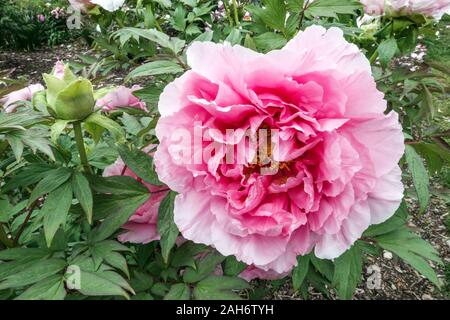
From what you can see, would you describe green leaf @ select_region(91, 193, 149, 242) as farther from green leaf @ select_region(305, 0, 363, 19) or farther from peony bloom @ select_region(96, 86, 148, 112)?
green leaf @ select_region(305, 0, 363, 19)

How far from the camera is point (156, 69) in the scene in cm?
93

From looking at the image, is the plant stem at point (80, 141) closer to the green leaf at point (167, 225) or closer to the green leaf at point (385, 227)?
the green leaf at point (167, 225)

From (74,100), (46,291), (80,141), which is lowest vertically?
(46,291)

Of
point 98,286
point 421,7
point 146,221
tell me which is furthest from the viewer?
point 421,7

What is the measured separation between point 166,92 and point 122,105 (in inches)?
14.9

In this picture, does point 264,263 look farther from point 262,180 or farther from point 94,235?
point 94,235

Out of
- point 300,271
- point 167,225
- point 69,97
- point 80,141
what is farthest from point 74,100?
point 300,271

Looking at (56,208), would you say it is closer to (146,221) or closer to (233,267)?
(146,221)

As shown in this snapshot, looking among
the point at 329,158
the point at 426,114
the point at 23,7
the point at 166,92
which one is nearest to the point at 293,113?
the point at 329,158

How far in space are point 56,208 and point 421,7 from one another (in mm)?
821

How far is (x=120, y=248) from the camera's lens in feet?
2.67

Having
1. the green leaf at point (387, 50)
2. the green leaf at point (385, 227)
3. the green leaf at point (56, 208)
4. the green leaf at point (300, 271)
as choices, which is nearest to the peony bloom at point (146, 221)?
the green leaf at point (56, 208)

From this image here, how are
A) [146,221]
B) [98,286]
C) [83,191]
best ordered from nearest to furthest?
[98,286]
[83,191]
[146,221]

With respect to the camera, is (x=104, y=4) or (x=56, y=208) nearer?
(x=56, y=208)
